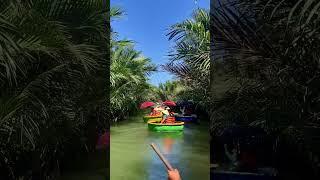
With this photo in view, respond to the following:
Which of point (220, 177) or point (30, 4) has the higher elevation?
point (30, 4)

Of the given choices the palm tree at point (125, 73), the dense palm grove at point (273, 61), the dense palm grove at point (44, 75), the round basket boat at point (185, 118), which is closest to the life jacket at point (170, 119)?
the round basket boat at point (185, 118)

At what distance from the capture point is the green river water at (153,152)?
13325 mm

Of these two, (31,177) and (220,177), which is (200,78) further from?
(31,177)

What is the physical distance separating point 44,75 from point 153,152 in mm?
13049

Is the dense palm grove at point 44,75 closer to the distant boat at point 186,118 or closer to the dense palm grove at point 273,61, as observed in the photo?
the dense palm grove at point 273,61

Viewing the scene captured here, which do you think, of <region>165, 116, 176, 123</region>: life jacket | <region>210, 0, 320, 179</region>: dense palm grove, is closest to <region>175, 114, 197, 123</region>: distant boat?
<region>165, 116, 176, 123</region>: life jacket

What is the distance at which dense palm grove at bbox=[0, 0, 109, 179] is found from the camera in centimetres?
411

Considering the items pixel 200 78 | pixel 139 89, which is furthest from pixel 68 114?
pixel 139 89

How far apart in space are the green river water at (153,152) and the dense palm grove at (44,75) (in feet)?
18.3

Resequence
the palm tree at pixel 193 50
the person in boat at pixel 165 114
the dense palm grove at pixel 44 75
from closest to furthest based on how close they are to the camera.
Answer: the dense palm grove at pixel 44 75
the palm tree at pixel 193 50
the person in boat at pixel 165 114

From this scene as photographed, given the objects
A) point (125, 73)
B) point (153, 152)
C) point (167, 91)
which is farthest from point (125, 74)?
point (167, 91)

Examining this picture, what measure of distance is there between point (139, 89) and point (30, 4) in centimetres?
1708

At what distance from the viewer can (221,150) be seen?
9500 millimetres

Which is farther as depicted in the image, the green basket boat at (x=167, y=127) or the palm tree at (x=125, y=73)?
the green basket boat at (x=167, y=127)
